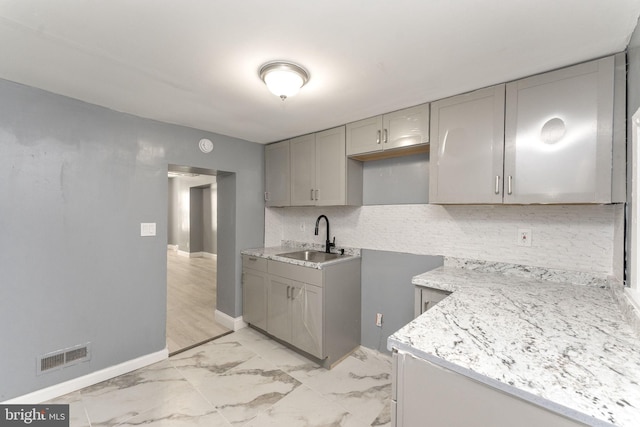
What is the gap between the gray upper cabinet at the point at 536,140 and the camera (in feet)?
4.70

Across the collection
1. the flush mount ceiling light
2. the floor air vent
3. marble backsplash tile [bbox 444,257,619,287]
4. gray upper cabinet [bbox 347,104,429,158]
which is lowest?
the floor air vent

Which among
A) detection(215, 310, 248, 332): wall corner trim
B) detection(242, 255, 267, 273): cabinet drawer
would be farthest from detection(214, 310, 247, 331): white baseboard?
detection(242, 255, 267, 273): cabinet drawer

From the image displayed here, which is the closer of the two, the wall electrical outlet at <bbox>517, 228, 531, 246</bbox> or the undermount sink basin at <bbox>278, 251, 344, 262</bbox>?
the wall electrical outlet at <bbox>517, 228, 531, 246</bbox>

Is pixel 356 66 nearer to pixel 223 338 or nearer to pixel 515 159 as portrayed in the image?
pixel 515 159

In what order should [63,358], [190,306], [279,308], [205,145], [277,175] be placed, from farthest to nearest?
[190,306], [277,175], [205,145], [279,308], [63,358]

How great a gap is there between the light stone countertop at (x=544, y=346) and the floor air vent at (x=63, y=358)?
93.1 inches

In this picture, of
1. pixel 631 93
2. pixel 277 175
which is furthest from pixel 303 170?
pixel 631 93

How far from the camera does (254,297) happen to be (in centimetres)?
295

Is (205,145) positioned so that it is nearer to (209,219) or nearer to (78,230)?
(78,230)

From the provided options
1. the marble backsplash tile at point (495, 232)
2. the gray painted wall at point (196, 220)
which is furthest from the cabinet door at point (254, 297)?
the gray painted wall at point (196, 220)

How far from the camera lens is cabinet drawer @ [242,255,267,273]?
284 centimetres

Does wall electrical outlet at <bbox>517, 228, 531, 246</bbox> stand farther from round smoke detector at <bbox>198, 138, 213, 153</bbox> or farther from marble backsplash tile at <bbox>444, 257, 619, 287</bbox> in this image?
round smoke detector at <bbox>198, 138, 213, 153</bbox>

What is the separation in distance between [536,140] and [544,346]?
48.8 inches

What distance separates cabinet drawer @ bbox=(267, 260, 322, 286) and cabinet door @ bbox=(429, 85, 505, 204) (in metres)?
1.13
